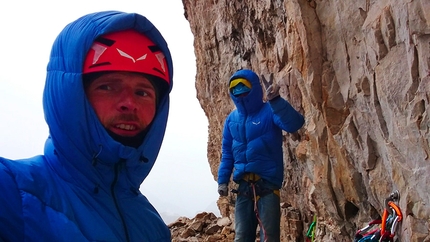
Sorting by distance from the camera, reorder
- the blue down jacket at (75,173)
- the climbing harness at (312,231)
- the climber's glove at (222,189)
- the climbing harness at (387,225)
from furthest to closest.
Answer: the climbing harness at (312,231)
the climber's glove at (222,189)
the climbing harness at (387,225)
the blue down jacket at (75,173)

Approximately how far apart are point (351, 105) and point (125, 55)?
13.0 feet

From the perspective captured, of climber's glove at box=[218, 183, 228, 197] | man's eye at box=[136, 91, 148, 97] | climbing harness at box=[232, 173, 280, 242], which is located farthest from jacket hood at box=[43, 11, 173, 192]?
climber's glove at box=[218, 183, 228, 197]

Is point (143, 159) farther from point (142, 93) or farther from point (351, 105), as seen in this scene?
point (351, 105)

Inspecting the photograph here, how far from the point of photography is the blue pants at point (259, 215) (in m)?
5.73

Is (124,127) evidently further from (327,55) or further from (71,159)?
(327,55)

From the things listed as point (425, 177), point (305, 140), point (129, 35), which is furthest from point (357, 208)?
point (129, 35)

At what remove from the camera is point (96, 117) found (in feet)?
5.54

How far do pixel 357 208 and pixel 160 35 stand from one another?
4.79 meters

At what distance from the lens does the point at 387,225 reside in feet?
12.9

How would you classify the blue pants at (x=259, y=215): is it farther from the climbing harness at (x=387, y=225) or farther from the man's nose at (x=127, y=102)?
the man's nose at (x=127, y=102)

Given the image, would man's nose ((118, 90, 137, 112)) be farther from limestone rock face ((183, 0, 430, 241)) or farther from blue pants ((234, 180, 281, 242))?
blue pants ((234, 180, 281, 242))

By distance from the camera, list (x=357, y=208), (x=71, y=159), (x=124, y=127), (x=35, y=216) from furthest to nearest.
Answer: (x=357, y=208), (x=124, y=127), (x=71, y=159), (x=35, y=216)

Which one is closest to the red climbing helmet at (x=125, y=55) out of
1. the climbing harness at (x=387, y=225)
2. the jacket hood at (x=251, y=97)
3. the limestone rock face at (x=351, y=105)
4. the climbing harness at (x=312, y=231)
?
the limestone rock face at (x=351, y=105)

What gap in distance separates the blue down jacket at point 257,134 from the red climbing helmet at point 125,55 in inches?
146
